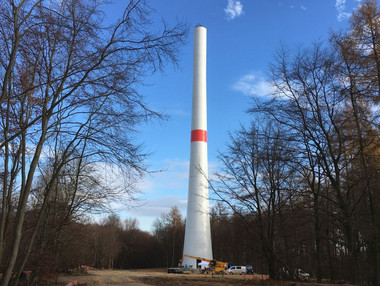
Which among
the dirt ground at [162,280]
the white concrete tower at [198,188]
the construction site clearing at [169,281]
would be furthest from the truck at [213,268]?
the construction site clearing at [169,281]

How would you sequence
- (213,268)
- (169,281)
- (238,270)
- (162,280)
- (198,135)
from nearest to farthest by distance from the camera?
(169,281), (162,280), (213,268), (238,270), (198,135)

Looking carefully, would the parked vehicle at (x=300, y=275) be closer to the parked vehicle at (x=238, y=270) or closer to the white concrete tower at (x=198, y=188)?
the white concrete tower at (x=198, y=188)

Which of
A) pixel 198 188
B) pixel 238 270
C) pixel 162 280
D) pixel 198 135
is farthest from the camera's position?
pixel 198 135

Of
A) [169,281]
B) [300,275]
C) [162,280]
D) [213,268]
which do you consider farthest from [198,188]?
[300,275]

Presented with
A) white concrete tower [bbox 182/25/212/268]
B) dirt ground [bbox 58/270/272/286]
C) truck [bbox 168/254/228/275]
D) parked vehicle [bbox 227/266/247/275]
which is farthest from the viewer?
parked vehicle [bbox 227/266/247/275]

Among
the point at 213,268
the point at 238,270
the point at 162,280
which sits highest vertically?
the point at 213,268

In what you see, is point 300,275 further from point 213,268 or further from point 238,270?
point 238,270

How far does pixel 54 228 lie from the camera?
15570 millimetres

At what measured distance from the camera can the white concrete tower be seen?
141ft

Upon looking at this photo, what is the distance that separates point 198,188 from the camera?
43812 mm

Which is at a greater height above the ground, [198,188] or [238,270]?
[198,188]

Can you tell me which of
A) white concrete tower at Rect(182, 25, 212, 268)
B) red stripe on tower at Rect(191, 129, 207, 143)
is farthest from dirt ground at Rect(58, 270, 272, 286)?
red stripe on tower at Rect(191, 129, 207, 143)

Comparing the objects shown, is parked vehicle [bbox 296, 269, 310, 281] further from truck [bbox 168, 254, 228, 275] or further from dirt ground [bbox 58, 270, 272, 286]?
truck [bbox 168, 254, 228, 275]

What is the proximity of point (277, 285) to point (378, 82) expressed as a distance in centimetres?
1092
